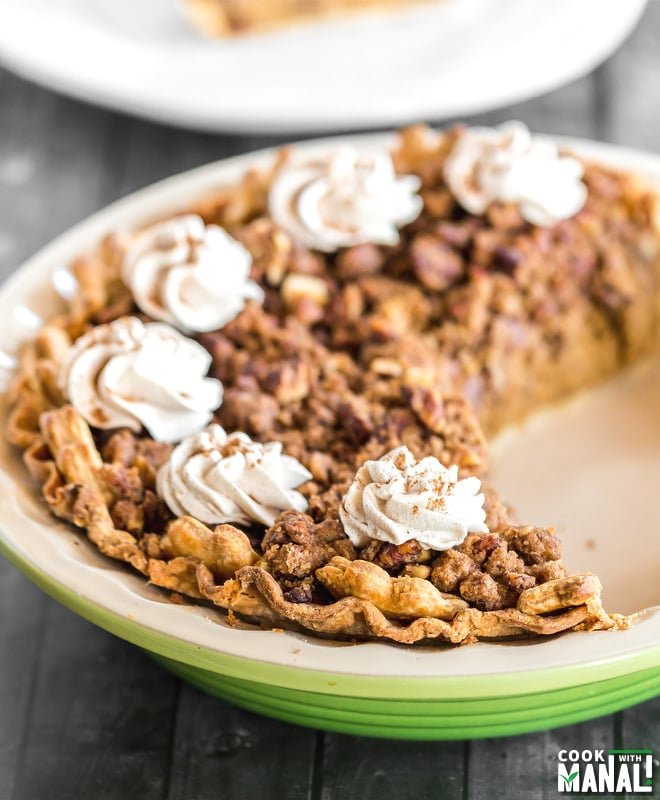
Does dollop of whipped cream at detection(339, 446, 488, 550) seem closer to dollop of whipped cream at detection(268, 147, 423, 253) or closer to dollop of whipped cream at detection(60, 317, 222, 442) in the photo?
dollop of whipped cream at detection(60, 317, 222, 442)

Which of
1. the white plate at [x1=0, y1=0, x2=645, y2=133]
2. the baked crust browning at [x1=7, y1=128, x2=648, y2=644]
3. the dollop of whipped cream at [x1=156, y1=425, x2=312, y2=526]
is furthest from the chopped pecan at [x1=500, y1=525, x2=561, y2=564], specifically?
the white plate at [x1=0, y1=0, x2=645, y2=133]

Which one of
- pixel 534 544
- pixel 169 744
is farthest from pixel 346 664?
pixel 169 744

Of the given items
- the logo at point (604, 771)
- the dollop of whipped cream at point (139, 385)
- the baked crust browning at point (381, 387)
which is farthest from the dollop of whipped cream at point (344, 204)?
the logo at point (604, 771)

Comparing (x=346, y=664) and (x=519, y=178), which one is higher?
(x=519, y=178)

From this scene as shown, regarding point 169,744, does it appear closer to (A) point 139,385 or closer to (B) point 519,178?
(A) point 139,385

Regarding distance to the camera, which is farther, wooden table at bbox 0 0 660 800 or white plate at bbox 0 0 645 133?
white plate at bbox 0 0 645 133
